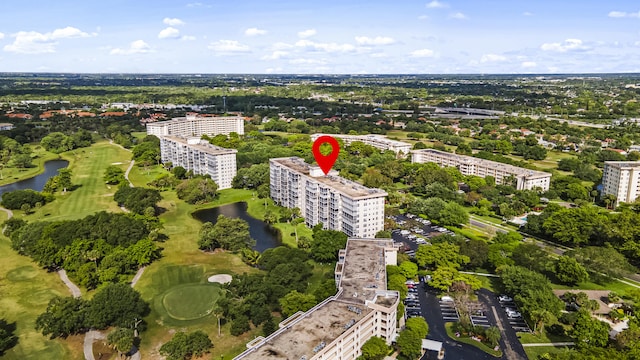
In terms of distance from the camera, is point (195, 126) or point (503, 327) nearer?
point (503, 327)

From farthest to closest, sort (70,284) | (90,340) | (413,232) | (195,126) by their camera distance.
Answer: (195,126)
(413,232)
(70,284)
(90,340)

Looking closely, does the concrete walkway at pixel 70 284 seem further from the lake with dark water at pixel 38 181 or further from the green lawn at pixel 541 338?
the lake with dark water at pixel 38 181

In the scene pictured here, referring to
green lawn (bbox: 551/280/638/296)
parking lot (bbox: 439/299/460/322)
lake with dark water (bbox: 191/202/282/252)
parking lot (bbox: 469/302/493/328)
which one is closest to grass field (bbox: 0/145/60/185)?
lake with dark water (bbox: 191/202/282/252)

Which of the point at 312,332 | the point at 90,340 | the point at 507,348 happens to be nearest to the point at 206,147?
the point at 90,340

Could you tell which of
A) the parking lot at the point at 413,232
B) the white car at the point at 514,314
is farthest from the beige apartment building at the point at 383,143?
the white car at the point at 514,314

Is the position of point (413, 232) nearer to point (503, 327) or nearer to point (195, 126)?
point (503, 327)

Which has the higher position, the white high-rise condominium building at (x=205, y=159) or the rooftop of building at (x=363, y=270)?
Answer: the white high-rise condominium building at (x=205, y=159)
